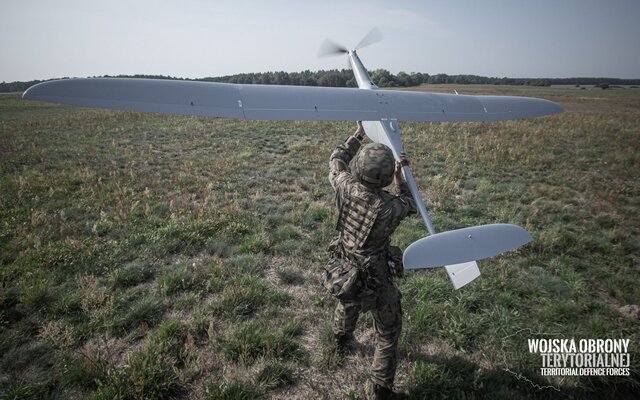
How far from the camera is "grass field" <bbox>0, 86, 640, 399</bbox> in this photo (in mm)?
3535

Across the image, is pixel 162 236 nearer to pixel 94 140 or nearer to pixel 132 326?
pixel 132 326

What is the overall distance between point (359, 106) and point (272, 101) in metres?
1.62

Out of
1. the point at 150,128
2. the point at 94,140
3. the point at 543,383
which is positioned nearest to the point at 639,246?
the point at 543,383

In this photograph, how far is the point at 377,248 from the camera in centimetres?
336

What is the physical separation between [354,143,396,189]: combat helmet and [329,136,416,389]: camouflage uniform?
123 millimetres

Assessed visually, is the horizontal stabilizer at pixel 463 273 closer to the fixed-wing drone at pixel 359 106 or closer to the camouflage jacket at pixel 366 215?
the fixed-wing drone at pixel 359 106

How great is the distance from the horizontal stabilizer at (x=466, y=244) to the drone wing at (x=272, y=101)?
8.84 feet

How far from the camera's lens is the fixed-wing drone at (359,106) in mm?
3297

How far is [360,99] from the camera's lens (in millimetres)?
5426

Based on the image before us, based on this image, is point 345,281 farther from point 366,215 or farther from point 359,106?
point 359,106

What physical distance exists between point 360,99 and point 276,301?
3919mm

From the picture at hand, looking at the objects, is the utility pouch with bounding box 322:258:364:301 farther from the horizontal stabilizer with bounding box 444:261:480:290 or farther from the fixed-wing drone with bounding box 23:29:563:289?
the horizontal stabilizer with bounding box 444:261:480:290

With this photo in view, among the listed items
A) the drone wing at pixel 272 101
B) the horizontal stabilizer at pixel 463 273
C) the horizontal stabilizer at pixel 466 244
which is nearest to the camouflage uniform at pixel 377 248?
the horizontal stabilizer at pixel 466 244

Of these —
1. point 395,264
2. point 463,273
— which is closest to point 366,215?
point 395,264
